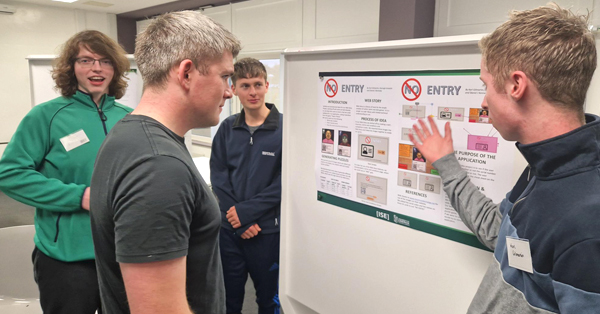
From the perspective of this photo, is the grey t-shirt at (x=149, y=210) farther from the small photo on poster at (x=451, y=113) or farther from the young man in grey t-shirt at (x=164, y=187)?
the small photo on poster at (x=451, y=113)

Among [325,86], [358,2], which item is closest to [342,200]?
[325,86]

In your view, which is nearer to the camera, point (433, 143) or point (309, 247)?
point (433, 143)

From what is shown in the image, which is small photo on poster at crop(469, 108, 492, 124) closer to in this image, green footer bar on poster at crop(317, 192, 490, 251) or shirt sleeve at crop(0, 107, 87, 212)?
green footer bar on poster at crop(317, 192, 490, 251)

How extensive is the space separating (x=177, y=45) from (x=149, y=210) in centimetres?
38

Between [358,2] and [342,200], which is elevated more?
[358,2]

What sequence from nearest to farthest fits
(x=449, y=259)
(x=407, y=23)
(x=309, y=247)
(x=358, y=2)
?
1. (x=449, y=259)
2. (x=309, y=247)
3. (x=407, y=23)
4. (x=358, y=2)

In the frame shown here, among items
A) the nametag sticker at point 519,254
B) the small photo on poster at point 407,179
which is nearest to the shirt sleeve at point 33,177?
the small photo on poster at point 407,179

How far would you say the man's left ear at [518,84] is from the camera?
0.82m

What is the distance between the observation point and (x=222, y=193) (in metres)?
2.09

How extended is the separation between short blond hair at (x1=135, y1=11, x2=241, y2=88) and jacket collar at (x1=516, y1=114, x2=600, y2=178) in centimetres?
73

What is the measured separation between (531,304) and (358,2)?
2968mm

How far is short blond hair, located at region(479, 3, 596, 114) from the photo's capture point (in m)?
0.78

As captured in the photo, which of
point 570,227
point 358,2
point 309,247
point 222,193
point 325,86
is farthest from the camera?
point 358,2

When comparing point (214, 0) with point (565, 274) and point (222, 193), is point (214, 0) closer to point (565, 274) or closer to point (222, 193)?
point (222, 193)
